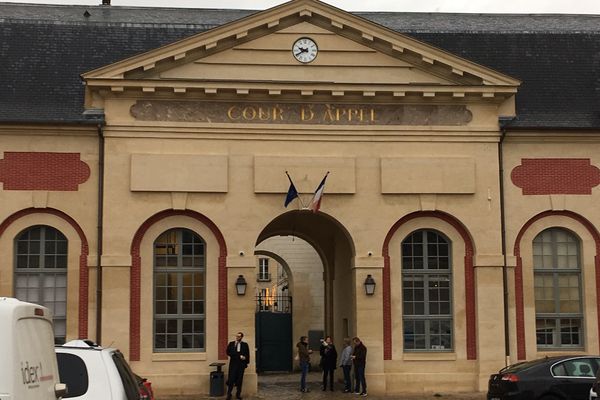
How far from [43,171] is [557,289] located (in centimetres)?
1304

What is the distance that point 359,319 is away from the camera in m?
23.2

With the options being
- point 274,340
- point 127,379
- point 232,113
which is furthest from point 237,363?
point 127,379

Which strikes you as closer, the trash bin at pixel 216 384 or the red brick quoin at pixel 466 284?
the trash bin at pixel 216 384

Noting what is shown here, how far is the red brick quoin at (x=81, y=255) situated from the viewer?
2269cm

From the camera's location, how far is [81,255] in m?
22.9

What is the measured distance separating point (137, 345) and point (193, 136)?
5166mm

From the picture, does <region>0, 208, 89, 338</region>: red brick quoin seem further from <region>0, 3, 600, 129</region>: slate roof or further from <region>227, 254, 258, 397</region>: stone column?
<region>227, 254, 258, 397</region>: stone column

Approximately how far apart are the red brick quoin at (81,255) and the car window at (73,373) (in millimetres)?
13321

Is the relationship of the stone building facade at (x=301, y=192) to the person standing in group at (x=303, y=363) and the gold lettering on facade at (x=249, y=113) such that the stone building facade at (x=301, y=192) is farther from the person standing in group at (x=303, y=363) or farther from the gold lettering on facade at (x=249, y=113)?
the person standing in group at (x=303, y=363)

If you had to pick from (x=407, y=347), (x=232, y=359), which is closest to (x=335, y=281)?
(x=407, y=347)

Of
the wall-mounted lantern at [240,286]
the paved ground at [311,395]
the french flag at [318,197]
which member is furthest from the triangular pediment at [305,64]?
the paved ground at [311,395]

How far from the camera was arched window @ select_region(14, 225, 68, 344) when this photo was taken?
22938 millimetres

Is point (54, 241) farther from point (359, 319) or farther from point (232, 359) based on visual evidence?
point (359, 319)

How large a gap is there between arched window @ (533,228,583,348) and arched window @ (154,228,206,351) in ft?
27.5
